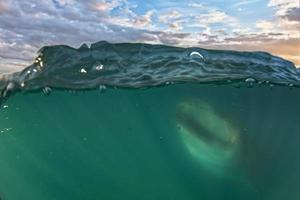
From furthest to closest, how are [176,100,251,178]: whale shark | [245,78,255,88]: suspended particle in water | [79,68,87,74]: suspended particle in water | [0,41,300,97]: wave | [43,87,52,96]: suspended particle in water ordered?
[43,87,52,96]: suspended particle in water → [245,78,255,88]: suspended particle in water → [79,68,87,74]: suspended particle in water → [0,41,300,97]: wave → [176,100,251,178]: whale shark

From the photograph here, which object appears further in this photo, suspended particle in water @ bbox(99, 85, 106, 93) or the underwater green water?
suspended particle in water @ bbox(99, 85, 106, 93)

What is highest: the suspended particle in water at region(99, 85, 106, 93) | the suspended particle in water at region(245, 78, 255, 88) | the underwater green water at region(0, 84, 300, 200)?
the suspended particle in water at region(99, 85, 106, 93)

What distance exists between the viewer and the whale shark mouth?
9.42 metres

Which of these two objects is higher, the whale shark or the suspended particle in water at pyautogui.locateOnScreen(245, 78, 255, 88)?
the suspended particle in water at pyautogui.locateOnScreen(245, 78, 255, 88)

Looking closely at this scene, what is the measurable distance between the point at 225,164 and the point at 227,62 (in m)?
2.42

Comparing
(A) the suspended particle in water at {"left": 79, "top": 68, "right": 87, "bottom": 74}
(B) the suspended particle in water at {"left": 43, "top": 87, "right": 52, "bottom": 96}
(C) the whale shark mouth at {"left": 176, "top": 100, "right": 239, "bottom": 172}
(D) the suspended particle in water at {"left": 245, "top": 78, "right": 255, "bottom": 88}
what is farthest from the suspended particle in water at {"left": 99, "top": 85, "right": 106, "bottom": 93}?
(D) the suspended particle in water at {"left": 245, "top": 78, "right": 255, "bottom": 88}

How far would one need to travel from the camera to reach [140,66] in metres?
10.2

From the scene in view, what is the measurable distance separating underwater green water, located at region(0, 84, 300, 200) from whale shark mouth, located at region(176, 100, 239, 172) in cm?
6

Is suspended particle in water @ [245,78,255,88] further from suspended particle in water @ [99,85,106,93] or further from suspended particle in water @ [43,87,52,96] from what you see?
suspended particle in water @ [43,87,52,96]

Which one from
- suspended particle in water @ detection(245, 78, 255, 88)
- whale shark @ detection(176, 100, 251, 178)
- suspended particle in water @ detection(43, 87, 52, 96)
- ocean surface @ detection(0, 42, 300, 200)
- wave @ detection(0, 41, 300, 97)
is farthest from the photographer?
suspended particle in water @ detection(43, 87, 52, 96)

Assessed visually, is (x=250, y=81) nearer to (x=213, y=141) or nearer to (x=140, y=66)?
(x=213, y=141)


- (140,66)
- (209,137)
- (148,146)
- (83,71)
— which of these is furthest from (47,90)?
(209,137)

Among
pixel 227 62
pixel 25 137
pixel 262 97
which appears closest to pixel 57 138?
pixel 25 137

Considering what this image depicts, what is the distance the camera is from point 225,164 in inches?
372
